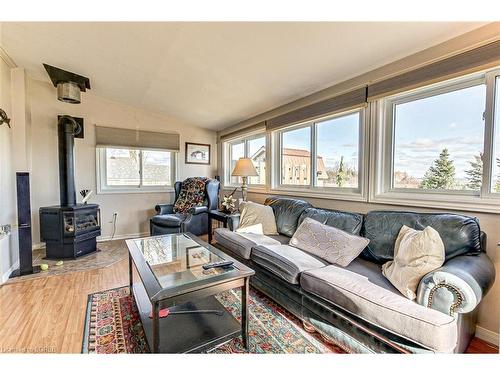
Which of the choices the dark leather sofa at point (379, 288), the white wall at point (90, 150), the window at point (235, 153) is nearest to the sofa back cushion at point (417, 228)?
the dark leather sofa at point (379, 288)

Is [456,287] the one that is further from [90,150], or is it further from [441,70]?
[90,150]

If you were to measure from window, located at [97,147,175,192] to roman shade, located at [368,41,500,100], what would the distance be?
3.68 meters

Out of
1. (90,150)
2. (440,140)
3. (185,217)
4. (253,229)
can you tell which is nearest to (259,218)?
(253,229)

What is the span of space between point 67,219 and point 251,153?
2894mm

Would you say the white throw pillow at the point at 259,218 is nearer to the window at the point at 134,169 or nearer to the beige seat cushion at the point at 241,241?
the beige seat cushion at the point at 241,241

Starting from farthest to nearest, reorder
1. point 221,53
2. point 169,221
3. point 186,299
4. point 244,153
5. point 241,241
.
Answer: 1. point 244,153
2. point 169,221
3. point 241,241
4. point 221,53
5. point 186,299

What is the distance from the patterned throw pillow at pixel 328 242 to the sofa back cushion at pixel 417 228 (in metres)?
0.11

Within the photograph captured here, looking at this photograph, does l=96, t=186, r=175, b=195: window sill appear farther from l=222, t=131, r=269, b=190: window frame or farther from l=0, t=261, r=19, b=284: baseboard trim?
l=0, t=261, r=19, b=284: baseboard trim

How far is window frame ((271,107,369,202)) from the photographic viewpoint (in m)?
2.38

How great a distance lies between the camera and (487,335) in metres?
1.60

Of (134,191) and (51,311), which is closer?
(51,311)

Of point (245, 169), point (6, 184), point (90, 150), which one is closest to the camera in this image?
point (6, 184)

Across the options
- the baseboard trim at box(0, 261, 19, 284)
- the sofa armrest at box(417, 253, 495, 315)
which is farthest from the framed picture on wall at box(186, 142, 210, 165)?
the sofa armrest at box(417, 253, 495, 315)

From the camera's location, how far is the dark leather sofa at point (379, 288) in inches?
45.4
